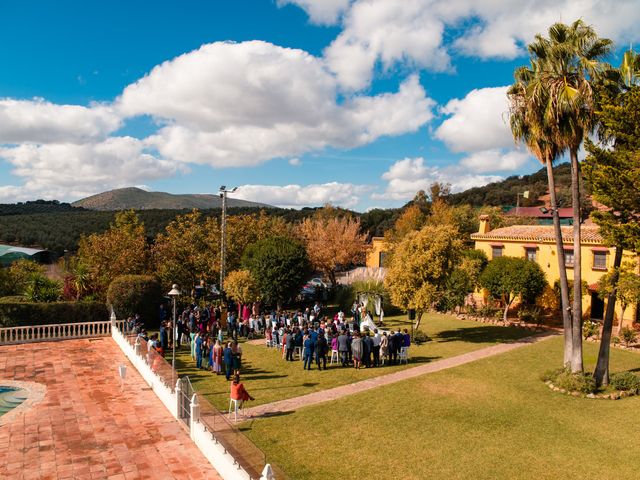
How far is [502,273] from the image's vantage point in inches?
1130

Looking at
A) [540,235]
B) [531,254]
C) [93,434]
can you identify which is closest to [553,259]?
[531,254]

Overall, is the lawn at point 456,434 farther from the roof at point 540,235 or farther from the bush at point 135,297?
the roof at point 540,235

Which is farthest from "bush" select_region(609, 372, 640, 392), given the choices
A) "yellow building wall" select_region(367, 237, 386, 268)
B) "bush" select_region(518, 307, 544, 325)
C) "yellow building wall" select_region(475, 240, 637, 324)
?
"yellow building wall" select_region(367, 237, 386, 268)

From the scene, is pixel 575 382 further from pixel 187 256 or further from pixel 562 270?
pixel 187 256

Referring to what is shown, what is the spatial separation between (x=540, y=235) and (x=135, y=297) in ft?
85.0

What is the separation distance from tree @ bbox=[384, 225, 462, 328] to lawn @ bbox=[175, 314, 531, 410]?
93.3 inches

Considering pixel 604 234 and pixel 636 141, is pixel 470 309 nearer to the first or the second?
pixel 604 234

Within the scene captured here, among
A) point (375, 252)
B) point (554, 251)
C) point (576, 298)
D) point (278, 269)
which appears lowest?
point (576, 298)

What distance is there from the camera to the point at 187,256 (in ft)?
104

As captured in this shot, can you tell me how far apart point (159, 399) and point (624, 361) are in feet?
62.6

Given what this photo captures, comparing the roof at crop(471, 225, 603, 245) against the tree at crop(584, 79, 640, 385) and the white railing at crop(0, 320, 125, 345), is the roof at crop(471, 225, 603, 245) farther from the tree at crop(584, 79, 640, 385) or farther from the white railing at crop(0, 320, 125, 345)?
the white railing at crop(0, 320, 125, 345)

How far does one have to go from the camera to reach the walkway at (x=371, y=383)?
1325 cm

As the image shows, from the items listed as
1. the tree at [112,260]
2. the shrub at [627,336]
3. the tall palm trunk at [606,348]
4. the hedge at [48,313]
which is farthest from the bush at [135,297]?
the shrub at [627,336]

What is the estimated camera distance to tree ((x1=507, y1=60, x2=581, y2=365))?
1527 cm
